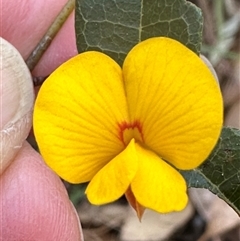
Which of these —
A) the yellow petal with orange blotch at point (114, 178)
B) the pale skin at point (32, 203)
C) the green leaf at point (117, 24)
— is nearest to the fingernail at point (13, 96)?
the pale skin at point (32, 203)

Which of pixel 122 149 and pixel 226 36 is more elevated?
pixel 122 149

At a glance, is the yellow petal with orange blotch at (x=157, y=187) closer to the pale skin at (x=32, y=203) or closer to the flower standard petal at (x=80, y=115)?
the flower standard petal at (x=80, y=115)

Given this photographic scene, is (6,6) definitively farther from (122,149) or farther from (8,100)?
(122,149)

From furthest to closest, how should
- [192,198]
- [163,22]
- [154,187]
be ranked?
[192,198]
[163,22]
[154,187]

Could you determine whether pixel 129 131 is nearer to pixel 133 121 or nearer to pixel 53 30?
pixel 133 121

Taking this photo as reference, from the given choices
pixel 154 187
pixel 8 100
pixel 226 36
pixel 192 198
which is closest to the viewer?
pixel 154 187

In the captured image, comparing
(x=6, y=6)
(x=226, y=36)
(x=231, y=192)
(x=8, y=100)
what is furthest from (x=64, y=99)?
(x=226, y=36)

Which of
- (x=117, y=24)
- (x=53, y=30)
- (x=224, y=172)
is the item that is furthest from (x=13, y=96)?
(x=224, y=172)
